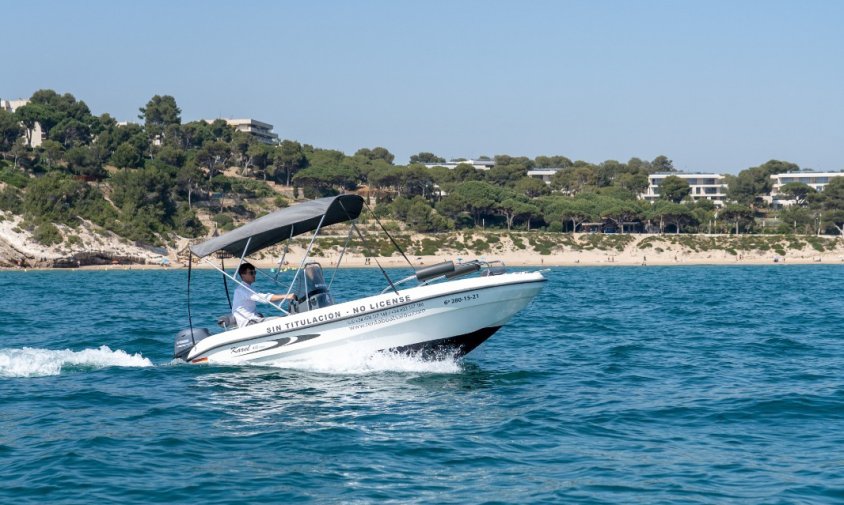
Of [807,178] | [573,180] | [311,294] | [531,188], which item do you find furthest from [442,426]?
[807,178]

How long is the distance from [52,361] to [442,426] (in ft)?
29.3

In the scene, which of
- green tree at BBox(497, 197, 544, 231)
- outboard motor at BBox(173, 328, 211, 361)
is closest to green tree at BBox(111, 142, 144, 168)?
green tree at BBox(497, 197, 544, 231)

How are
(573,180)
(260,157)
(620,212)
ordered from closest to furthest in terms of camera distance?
(620,212)
(260,157)
(573,180)

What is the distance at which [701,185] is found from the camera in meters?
159

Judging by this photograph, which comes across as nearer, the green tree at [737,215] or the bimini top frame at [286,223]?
the bimini top frame at [286,223]

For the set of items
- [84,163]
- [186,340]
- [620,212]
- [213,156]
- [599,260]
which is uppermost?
[213,156]

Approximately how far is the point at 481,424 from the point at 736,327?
51.0 feet

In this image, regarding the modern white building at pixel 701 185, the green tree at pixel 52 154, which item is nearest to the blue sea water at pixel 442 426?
the green tree at pixel 52 154

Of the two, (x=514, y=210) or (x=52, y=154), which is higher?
(x=52, y=154)

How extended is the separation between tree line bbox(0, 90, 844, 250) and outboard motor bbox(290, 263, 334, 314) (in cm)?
7326

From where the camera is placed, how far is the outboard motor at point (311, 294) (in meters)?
16.5

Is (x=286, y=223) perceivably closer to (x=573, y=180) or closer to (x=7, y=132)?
(x=7, y=132)

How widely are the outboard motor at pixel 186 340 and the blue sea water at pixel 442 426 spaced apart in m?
0.28

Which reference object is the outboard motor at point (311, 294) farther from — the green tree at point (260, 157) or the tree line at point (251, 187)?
the green tree at point (260, 157)
